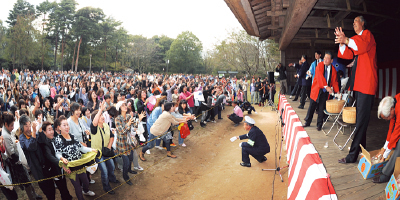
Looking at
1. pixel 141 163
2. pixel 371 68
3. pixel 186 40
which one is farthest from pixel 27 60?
pixel 371 68

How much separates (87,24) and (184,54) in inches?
845

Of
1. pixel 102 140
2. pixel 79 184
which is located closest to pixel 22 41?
pixel 102 140

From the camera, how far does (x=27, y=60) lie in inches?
1309

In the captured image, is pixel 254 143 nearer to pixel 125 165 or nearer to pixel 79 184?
pixel 125 165

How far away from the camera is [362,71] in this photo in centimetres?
325

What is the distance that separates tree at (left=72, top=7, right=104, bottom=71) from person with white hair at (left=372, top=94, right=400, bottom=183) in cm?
4309

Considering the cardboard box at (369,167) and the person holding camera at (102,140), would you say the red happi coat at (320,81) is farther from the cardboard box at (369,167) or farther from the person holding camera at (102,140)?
the person holding camera at (102,140)

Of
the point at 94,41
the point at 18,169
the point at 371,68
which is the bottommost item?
the point at 18,169

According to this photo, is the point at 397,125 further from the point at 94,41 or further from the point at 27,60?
the point at 94,41

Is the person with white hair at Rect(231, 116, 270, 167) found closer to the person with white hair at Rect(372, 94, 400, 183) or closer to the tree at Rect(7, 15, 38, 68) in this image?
the person with white hair at Rect(372, 94, 400, 183)

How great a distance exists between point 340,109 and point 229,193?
285 centimetres

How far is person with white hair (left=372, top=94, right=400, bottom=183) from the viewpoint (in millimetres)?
2633

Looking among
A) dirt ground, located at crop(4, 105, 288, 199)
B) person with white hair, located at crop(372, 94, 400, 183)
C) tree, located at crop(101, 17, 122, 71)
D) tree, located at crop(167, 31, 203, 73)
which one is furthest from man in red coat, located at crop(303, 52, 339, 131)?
tree, located at crop(167, 31, 203, 73)

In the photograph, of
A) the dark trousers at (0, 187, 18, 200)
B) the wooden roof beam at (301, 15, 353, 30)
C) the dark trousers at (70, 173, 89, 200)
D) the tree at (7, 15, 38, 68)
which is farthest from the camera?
the tree at (7, 15, 38, 68)
